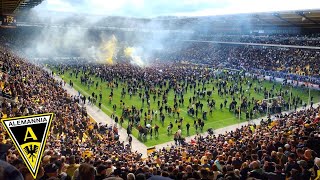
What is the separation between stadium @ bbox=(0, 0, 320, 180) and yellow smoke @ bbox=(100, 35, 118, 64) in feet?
0.72

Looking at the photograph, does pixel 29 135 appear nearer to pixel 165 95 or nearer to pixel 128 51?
pixel 165 95

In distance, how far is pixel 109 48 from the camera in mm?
72375

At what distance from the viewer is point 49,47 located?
69.0m

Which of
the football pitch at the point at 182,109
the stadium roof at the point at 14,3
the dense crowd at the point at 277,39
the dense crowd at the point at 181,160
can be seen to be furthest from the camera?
the dense crowd at the point at 277,39

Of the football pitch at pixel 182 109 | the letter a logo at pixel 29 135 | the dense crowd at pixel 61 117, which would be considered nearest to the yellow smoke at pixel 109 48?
the football pitch at pixel 182 109

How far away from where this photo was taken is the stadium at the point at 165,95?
703cm

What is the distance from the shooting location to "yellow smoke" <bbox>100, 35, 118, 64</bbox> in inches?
2648

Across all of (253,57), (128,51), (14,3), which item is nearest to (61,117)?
(14,3)

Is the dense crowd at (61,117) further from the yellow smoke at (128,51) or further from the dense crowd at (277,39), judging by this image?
the yellow smoke at (128,51)

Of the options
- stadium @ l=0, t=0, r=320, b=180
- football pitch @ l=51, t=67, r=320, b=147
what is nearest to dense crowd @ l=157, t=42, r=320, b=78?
stadium @ l=0, t=0, r=320, b=180

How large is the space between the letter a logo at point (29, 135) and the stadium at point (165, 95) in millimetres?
21

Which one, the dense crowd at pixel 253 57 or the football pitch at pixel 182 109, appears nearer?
the football pitch at pixel 182 109

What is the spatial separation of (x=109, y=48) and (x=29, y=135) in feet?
230

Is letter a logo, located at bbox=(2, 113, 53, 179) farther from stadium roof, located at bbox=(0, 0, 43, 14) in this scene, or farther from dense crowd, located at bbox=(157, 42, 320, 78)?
dense crowd, located at bbox=(157, 42, 320, 78)
